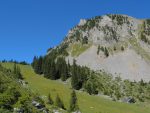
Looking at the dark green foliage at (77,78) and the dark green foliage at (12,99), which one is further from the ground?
the dark green foliage at (77,78)

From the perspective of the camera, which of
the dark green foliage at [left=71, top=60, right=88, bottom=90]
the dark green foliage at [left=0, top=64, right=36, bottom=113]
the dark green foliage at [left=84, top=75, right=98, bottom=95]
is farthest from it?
the dark green foliage at [left=71, top=60, right=88, bottom=90]

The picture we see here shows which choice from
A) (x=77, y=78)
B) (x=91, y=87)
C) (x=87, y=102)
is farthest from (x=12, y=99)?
(x=77, y=78)

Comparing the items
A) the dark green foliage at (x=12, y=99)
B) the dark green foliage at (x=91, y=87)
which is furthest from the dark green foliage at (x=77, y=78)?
the dark green foliage at (x=12, y=99)

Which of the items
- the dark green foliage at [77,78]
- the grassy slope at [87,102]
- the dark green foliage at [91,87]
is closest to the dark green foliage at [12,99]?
the grassy slope at [87,102]

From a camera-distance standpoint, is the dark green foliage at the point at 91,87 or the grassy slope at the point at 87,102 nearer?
the grassy slope at the point at 87,102

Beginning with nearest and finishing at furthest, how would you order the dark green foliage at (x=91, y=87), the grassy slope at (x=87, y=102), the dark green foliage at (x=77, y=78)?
the grassy slope at (x=87, y=102), the dark green foliage at (x=91, y=87), the dark green foliage at (x=77, y=78)

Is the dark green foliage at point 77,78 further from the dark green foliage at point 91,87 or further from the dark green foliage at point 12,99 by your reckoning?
the dark green foliage at point 12,99

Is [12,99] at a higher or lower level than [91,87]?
lower

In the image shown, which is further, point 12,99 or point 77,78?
point 77,78

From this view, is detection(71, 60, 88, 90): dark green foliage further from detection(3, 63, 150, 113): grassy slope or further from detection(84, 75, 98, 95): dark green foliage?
detection(3, 63, 150, 113): grassy slope

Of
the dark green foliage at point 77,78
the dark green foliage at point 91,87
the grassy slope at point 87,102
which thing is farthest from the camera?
the dark green foliage at point 77,78

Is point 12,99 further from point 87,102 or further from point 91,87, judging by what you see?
point 91,87

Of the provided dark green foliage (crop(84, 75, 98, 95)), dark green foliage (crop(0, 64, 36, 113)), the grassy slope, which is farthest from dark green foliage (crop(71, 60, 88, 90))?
dark green foliage (crop(0, 64, 36, 113))

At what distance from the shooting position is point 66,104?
112 m
